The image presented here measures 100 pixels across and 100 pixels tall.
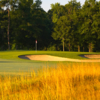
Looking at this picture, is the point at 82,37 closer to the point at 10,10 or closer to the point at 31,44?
the point at 31,44

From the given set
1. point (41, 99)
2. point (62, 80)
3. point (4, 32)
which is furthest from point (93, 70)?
point (4, 32)

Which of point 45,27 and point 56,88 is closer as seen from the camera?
point 56,88

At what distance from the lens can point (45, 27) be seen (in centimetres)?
7488

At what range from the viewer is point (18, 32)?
7038 cm

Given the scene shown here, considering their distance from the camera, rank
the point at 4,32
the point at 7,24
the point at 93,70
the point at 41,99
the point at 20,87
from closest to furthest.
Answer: the point at 41,99 → the point at 20,87 → the point at 93,70 → the point at 7,24 → the point at 4,32

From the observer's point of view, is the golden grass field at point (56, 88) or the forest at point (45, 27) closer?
the golden grass field at point (56, 88)

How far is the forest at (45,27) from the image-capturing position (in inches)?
2405

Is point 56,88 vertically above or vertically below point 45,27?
below

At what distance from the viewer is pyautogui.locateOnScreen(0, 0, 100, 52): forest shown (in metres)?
61.1

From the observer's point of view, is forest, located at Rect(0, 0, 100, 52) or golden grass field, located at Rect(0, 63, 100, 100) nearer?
golden grass field, located at Rect(0, 63, 100, 100)

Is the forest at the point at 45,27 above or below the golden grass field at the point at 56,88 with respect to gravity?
above

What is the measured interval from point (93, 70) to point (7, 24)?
201 ft

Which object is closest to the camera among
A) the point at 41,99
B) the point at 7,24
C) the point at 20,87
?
the point at 41,99

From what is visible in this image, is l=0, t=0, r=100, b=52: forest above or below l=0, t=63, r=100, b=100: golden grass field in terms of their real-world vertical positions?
above
